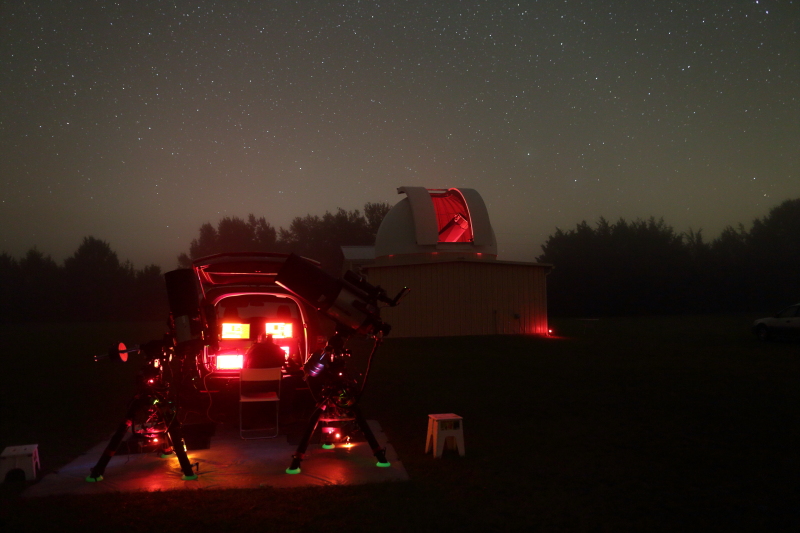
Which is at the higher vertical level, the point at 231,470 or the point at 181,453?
the point at 181,453

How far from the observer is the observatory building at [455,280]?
23672mm

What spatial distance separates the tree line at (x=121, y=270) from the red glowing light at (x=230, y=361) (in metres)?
40.7

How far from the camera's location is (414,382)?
1173cm

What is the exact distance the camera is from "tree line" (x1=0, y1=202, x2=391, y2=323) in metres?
55.7

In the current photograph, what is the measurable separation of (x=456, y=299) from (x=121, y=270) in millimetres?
51333

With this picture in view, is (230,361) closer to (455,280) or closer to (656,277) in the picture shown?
(455,280)

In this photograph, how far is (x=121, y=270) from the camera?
211 ft

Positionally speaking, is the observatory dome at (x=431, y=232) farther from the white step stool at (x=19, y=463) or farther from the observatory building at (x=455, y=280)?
the white step stool at (x=19, y=463)

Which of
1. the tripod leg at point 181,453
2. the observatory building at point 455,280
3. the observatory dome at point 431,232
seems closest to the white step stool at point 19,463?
the tripod leg at point 181,453

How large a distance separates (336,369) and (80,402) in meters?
6.27

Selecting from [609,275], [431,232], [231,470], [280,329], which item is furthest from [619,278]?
[231,470]

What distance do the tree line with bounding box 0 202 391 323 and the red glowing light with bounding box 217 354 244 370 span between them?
40.7 m

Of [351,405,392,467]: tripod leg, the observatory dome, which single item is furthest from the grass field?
the observatory dome

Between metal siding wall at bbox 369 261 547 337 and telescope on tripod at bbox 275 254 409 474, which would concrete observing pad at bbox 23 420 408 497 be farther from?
metal siding wall at bbox 369 261 547 337
